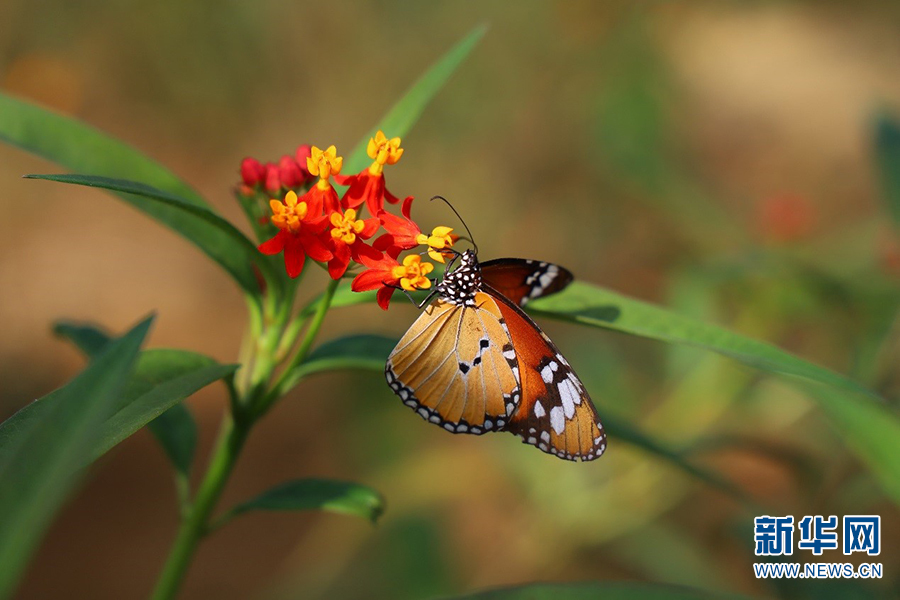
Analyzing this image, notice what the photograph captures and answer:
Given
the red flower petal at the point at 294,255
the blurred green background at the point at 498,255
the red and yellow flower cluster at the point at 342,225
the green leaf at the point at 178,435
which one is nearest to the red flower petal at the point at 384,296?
the red and yellow flower cluster at the point at 342,225

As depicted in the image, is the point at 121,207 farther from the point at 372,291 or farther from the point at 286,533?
the point at 372,291

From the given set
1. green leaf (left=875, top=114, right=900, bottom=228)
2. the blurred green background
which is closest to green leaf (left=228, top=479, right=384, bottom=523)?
the blurred green background

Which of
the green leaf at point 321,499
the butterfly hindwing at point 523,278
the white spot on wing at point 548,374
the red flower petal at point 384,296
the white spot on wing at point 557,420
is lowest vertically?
the green leaf at point 321,499

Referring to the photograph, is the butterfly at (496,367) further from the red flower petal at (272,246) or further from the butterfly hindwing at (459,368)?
the red flower petal at (272,246)

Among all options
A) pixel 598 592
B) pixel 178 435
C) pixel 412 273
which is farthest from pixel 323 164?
pixel 598 592

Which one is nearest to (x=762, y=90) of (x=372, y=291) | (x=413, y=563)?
(x=413, y=563)

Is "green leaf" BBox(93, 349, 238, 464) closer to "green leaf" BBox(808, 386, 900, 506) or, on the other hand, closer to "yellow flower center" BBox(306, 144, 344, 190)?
"yellow flower center" BBox(306, 144, 344, 190)
